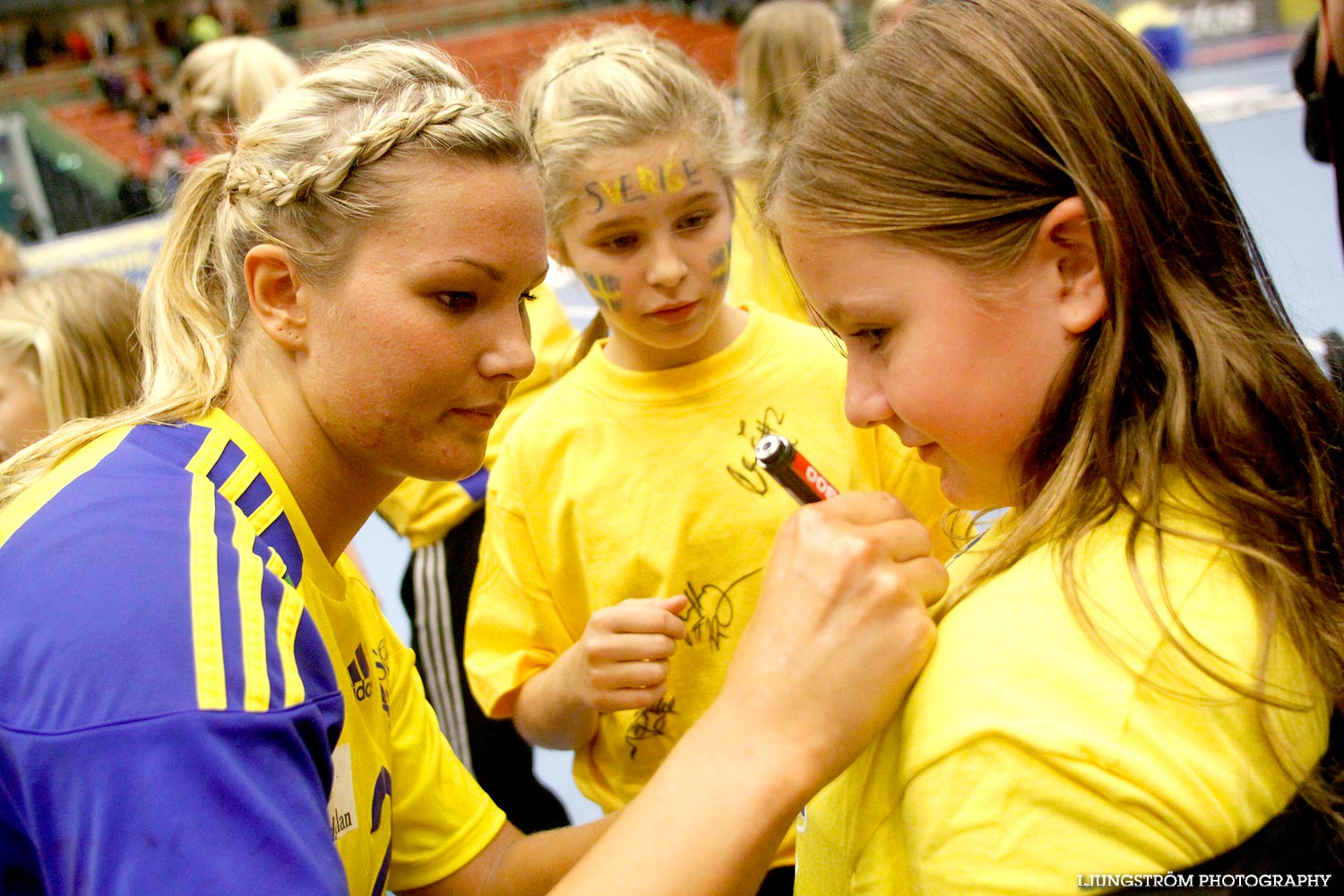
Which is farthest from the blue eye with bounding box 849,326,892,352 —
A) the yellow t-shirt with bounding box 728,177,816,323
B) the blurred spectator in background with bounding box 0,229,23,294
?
the blurred spectator in background with bounding box 0,229,23,294

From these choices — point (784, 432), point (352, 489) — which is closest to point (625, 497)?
point (784, 432)

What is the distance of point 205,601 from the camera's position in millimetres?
877

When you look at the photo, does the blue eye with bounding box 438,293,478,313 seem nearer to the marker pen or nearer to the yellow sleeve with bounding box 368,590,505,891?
the marker pen

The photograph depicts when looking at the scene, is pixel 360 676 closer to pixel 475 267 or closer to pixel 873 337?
pixel 475 267

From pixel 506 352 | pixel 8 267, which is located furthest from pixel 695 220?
pixel 8 267

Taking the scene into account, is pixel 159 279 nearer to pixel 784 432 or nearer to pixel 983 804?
pixel 784 432

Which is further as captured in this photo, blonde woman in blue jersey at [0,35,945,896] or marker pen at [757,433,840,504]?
marker pen at [757,433,840,504]

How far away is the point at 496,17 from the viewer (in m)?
19.6

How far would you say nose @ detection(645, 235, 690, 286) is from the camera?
1689 millimetres

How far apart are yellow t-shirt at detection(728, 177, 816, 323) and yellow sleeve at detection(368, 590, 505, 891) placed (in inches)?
46.1

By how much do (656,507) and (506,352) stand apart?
523 mm

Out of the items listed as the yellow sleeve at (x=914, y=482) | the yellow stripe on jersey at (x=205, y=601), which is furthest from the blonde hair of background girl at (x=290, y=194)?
the yellow sleeve at (x=914, y=482)

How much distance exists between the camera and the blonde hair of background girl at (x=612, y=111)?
1.77 m
